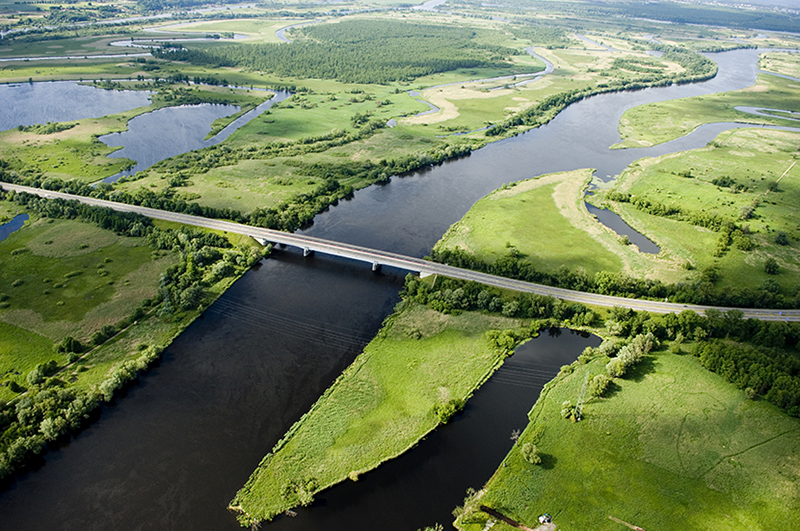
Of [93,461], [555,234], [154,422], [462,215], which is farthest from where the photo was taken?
[462,215]

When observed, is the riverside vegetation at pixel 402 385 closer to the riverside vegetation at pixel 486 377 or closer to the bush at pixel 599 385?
the riverside vegetation at pixel 486 377

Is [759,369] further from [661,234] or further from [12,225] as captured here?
[12,225]

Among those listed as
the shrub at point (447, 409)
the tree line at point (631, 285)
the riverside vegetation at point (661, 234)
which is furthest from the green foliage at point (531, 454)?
the riverside vegetation at point (661, 234)

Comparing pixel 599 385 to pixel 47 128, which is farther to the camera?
pixel 47 128

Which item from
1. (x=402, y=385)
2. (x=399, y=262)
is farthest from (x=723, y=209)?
(x=402, y=385)

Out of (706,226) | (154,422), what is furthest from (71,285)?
(706,226)

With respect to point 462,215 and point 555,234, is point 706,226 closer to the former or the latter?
point 555,234
